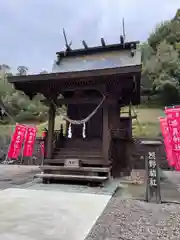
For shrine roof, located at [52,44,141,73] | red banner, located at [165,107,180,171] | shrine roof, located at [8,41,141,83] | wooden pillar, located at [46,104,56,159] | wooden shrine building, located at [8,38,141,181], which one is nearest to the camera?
wooden shrine building, located at [8,38,141,181]

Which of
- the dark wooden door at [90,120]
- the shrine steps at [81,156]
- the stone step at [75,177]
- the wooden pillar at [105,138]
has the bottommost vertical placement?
the stone step at [75,177]

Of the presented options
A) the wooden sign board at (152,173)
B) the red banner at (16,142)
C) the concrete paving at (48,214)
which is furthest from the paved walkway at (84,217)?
the red banner at (16,142)

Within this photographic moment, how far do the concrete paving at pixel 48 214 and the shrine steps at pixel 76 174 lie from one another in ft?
3.67

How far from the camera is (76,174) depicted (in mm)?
6914

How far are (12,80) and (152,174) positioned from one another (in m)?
5.23

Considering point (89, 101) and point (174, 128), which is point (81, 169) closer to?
point (89, 101)

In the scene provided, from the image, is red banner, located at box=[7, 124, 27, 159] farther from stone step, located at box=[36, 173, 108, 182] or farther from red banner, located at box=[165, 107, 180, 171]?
red banner, located at box=[165, 107, 180, 171]

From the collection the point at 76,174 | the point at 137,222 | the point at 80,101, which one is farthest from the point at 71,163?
the point at 137,222

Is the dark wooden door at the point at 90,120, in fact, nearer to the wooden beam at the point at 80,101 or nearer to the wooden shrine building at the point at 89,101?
Answer: the wooden shrine building at the point at 89,101

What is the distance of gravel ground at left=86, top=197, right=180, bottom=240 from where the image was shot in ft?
9.54

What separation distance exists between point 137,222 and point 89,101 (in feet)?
15.7

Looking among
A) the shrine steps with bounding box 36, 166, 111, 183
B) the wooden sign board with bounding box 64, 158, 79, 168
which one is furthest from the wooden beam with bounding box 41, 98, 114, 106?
the shrine steps with bounding box 36, 166, 111, 183

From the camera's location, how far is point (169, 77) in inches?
1208

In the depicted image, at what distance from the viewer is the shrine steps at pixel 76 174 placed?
21.3ft
